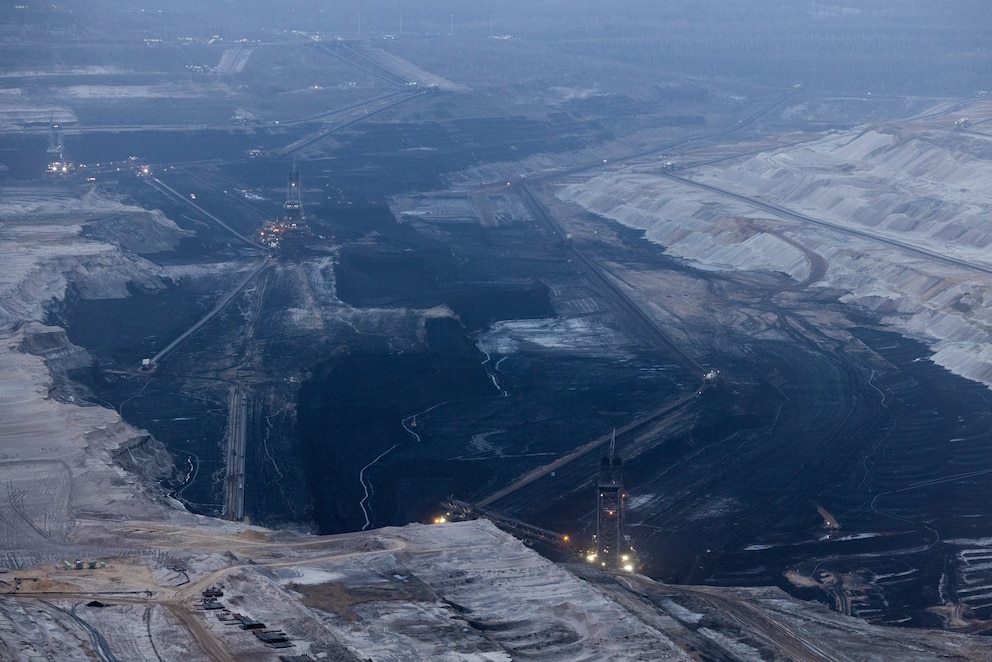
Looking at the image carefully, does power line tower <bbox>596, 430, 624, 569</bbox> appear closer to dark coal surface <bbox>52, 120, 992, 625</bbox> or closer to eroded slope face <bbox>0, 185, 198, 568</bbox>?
dark coal surface <bbox>52, 120, 992, 625</bbox>

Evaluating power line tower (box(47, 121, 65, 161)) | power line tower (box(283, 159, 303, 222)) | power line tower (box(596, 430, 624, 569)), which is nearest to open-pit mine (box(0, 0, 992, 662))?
power line tower (box(596, 430, 624, 569))

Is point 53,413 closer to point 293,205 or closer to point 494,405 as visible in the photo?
point 494,405

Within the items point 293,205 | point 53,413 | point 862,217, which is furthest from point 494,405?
point 862,217

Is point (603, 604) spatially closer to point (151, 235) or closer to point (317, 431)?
point (317, 431)

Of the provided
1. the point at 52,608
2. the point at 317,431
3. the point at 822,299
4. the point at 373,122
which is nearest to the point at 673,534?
the point at 317,431

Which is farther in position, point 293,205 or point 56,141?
point 56,141
